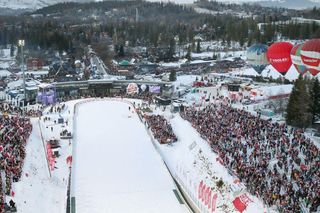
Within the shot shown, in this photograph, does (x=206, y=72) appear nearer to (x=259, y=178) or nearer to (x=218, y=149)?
(x=218, y=149)

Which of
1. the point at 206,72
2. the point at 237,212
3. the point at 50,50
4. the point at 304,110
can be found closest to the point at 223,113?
the point at 304,110

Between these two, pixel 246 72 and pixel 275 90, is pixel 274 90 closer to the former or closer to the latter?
pixel 275 90

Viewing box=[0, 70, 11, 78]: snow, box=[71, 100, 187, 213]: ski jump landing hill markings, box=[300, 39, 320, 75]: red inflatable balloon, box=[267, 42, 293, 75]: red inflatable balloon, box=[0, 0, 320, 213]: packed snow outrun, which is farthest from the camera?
box=[0, 70, 11, 78]: snow

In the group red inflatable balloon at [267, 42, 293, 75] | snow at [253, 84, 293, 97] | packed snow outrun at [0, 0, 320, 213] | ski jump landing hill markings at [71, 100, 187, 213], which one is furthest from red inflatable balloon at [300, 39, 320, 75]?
ski jump landing hill markings at [71, 100, 187, 213]

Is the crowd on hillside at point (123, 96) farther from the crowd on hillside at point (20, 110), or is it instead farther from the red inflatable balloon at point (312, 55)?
the red inflatable balloon at point (312, 55)

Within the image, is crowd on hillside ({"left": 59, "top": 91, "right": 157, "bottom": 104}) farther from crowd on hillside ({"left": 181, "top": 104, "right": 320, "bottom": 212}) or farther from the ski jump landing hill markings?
crowd on hillside ({"left": 181, "top": 104, "right": 320, "bottom": 212})

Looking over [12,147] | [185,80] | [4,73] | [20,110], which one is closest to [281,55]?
[185,80]

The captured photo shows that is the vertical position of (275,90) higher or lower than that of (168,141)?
higher
